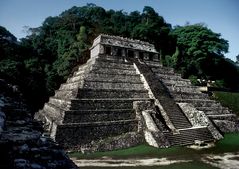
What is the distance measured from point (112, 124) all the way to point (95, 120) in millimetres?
1204

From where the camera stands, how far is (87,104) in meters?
16.3

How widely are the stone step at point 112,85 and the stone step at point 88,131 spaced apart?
344 cm

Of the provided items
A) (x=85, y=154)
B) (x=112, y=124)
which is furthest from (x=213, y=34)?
(x=85, y=154)

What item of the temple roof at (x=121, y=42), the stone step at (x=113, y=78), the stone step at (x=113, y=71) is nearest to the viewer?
the stone step at (x=113, y=78)

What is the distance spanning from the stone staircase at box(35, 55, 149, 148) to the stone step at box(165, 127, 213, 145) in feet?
9.83

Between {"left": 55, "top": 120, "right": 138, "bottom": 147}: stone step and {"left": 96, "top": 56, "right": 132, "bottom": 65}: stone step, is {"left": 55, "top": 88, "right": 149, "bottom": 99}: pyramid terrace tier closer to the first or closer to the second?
{"left": 55, "top": 120, "right": 138, "bottom": 147}: stone step

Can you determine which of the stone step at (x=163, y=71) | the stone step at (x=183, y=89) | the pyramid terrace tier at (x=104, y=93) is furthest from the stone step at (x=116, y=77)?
the stone step at (x=183, y=89)

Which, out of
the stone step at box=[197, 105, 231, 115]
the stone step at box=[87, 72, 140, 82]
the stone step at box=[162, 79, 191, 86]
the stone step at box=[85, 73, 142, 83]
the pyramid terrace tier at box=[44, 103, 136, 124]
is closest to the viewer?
the pyramid terrace tier at box=[44, 103, 136, 124]

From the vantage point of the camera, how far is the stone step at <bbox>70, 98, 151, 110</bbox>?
51.9ft

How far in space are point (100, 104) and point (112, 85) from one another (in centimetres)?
283

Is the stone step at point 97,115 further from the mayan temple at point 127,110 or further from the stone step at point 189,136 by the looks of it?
the stone step at point 189,136

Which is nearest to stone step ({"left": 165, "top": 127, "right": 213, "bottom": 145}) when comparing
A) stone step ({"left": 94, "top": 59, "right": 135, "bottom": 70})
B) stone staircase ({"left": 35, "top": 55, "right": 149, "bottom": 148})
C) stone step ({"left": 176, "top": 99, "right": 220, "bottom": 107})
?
stone staircase ({"left": 35, "top": 55, "right": 149, "bottom": 148})

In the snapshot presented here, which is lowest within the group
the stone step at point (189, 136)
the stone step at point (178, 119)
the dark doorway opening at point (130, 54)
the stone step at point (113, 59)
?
the stone step at point (189, 136)

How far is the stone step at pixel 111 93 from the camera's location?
16.9 meters
